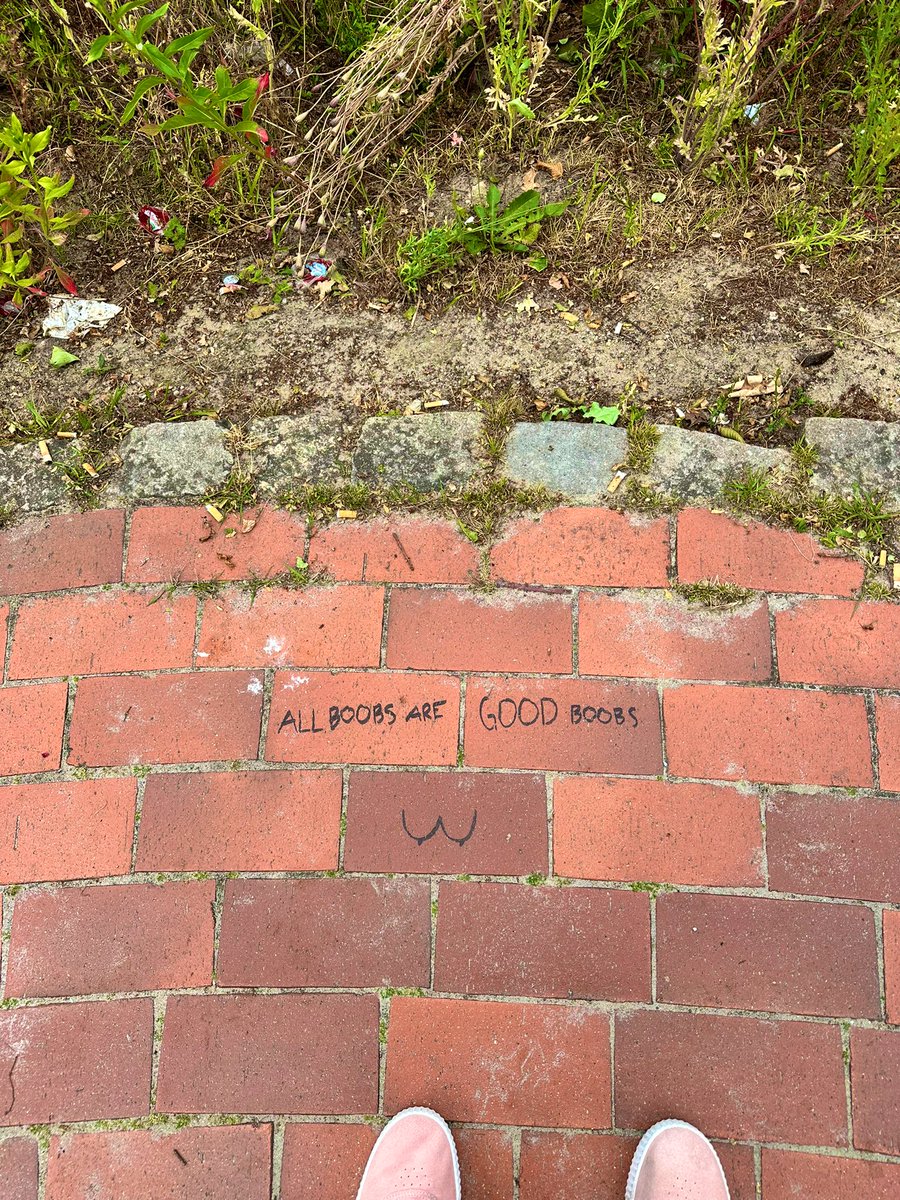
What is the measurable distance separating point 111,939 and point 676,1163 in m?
1.01

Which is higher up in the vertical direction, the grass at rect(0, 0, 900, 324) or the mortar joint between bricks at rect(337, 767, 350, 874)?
the grass at rect(0, 0, 900, 324)

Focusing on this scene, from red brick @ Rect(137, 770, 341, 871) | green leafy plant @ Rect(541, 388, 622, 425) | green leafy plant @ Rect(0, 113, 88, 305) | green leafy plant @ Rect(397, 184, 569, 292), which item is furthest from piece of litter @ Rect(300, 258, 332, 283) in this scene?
red brick @ Rect(137, 770, 341, 871)

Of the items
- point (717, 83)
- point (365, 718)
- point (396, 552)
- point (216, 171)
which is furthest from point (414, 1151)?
point (717, 83)

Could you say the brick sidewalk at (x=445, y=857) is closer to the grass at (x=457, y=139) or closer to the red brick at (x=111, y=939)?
the red brick at (x=111, y=939)

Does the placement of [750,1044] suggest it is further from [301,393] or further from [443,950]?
[301,393]

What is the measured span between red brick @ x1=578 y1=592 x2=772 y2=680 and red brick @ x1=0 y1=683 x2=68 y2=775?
3.24 feet

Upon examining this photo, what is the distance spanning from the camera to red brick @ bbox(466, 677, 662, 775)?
4.77 ft

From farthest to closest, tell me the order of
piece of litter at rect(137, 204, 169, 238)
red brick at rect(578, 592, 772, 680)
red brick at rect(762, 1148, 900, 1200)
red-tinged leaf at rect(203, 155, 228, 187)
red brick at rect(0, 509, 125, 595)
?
piece of litter at rect(137, 204, 169, 238) < red-tinged leaf at rect(203, 155, 228, 187) < red brick at rect(0, 509, 125, 595) < red brick at rect(578, 592, 772, 680) < red brick at rect(762, 1148, 900, 1200)

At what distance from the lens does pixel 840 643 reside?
149 centimetres

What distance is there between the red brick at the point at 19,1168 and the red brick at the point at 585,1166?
81cm

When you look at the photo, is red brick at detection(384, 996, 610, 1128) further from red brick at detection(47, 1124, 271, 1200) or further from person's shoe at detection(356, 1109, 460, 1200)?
red brick at detection(47, 1124, 271, 1200)

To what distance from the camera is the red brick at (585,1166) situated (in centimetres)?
131

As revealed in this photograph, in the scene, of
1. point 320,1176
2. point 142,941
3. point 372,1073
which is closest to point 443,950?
point 372,1073

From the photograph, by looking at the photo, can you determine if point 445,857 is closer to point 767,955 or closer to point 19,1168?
point 767,955
